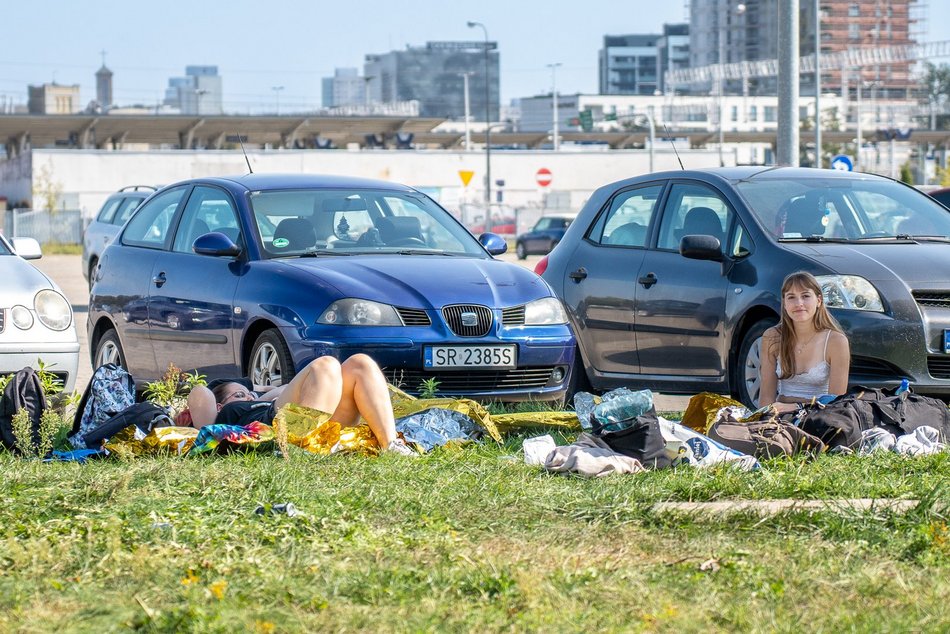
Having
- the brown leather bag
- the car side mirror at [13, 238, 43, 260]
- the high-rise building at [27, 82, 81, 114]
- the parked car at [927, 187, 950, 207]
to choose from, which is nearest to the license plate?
the brown leather bag

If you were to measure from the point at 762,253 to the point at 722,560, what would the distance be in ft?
15.2

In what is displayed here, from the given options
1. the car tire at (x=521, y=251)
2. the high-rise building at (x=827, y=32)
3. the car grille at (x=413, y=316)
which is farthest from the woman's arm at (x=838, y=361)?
the high-rise building at (x=827, y=32)

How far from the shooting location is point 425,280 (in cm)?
819

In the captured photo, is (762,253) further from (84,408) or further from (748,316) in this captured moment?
(84,408)

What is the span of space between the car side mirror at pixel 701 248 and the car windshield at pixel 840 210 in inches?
12.8

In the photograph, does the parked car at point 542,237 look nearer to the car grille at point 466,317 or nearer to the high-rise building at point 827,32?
the car grille at point 466,317

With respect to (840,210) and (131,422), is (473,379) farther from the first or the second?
(840,210)

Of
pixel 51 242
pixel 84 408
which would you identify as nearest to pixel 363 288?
pixel 84 408

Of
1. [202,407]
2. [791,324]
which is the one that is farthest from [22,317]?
[791,324]

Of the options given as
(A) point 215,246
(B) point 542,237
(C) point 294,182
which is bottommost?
→ (B) point 542,237

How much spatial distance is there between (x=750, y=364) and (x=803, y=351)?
3.77ft

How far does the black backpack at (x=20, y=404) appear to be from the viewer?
6488 millimetres

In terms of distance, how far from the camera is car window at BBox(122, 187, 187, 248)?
9.84 meters

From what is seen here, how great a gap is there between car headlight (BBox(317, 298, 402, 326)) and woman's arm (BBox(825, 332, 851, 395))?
7.50 feet
